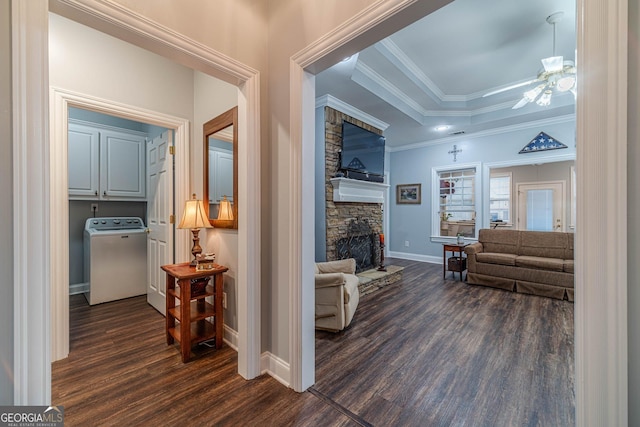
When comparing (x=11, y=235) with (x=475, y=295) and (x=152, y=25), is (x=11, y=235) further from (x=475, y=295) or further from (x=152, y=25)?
(x=475, y=295)

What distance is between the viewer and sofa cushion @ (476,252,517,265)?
12.8 ft

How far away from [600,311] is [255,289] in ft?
5.50

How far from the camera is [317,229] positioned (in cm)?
393

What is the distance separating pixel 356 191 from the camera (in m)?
4.32

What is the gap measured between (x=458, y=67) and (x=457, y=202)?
3.10 meters

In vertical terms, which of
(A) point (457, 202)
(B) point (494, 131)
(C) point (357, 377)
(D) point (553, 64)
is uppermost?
(B) point (494, 131)

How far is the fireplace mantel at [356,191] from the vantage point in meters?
3.97

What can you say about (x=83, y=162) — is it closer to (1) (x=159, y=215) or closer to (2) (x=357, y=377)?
(1) (x=159, y=215)

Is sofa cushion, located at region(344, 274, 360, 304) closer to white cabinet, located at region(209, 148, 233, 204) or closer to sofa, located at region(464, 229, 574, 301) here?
white cabinet, located at region(209, 148, 233, 204)

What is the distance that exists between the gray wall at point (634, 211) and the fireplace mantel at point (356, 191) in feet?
10.5

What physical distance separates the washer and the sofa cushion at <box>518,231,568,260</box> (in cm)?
589

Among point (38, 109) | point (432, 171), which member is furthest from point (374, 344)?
point (432, 171)
